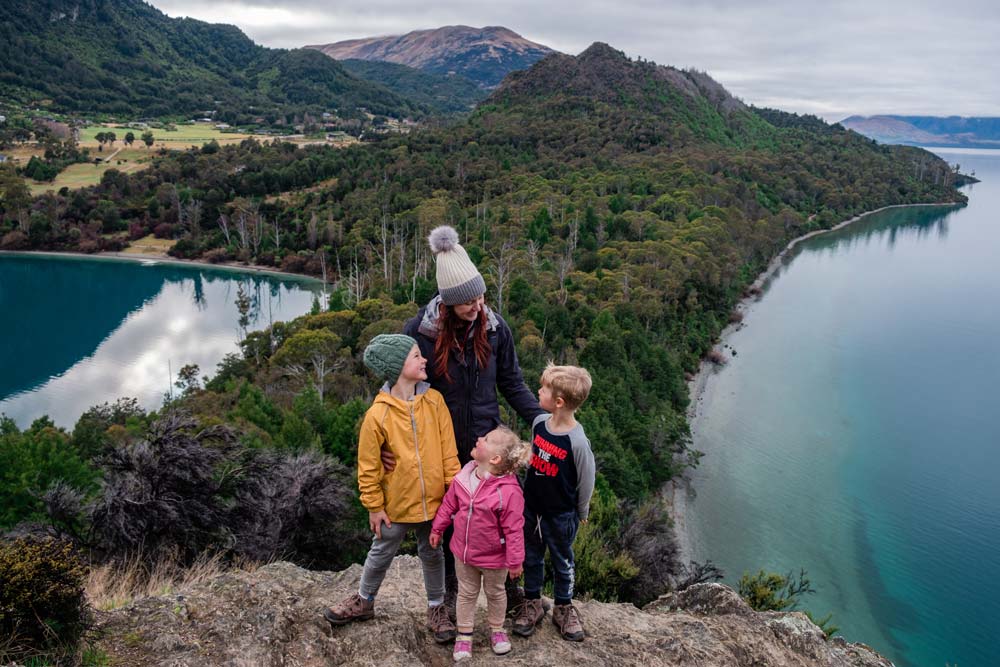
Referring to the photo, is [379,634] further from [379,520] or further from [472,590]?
[379,520]

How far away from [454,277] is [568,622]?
79.5 inches

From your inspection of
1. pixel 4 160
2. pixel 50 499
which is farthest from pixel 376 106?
pixel 50 499

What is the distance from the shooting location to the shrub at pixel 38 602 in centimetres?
278

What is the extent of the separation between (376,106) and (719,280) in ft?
368

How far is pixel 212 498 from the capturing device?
672 centimetres

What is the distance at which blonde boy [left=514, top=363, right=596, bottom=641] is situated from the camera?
126 inches

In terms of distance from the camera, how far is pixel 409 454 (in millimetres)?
3072

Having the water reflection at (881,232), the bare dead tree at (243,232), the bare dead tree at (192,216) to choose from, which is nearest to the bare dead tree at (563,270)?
the water reflection at (881,232)

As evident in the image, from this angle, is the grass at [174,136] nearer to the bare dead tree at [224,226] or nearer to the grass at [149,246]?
the grass at [149,246]

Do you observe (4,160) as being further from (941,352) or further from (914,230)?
(914,230)

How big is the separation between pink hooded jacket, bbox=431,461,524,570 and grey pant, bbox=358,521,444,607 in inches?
7.8

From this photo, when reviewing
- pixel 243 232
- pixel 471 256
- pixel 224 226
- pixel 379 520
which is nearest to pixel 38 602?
pixel 379 520

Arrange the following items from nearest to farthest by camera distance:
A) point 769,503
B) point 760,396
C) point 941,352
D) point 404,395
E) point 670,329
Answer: point 404,395, point 769,503, point 760,396, point 670,329, point 941,352

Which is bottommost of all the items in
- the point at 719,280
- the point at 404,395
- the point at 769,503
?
the point at 769,503
